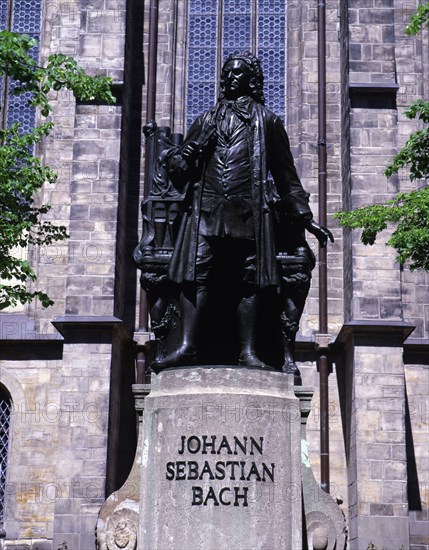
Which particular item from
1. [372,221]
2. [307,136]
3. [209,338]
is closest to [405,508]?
A: [372,221]

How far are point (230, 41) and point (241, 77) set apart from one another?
46.7 feet

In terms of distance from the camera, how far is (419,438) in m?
19.4

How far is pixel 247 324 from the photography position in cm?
766

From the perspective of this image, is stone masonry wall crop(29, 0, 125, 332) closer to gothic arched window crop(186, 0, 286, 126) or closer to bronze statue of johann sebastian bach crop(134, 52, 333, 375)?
gothic arched window crop(186, 0, 286, 126)

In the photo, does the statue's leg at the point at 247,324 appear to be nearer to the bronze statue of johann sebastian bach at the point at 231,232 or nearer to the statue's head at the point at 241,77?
the bronze statue of johann sebastian bach at the point at 231,232

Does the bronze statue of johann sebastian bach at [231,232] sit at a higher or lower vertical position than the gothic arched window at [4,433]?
higher

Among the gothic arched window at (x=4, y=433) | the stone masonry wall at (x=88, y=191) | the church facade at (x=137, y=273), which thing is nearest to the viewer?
the church facade at (x=137, y=273)

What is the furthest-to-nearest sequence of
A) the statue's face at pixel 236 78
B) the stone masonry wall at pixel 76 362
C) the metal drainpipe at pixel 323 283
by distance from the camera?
1. the metal drainpipe at pixel 323 283
2. the stone masonry wall at pixel 76 362
3. the statue's face at pixel 236 78

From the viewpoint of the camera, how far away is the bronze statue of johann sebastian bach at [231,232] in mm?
7664

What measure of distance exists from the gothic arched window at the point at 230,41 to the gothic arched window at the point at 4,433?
6.55 metres

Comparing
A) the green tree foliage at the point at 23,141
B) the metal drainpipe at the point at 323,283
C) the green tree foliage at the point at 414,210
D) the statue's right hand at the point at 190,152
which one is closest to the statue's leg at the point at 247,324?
the statue's right hand at the point at 190,152

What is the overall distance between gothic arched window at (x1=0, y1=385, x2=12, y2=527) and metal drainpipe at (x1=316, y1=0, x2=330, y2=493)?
18.9ft

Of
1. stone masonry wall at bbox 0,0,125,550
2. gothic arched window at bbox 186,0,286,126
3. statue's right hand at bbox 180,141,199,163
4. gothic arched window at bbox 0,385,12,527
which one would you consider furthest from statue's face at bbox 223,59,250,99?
gothic arched window at bbox 186,0,286,126

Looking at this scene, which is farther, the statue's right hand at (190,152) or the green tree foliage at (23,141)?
the green tree foliage at (23,141)
